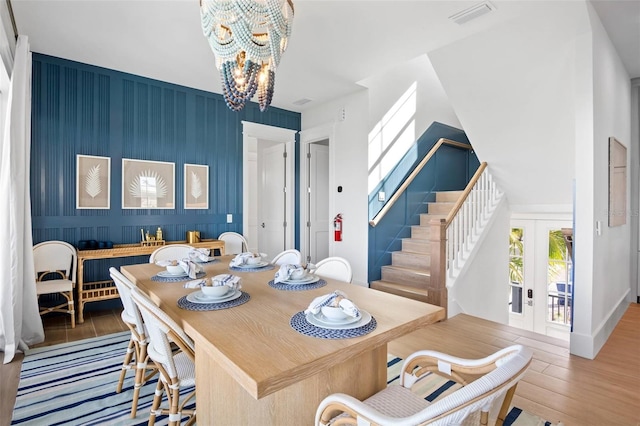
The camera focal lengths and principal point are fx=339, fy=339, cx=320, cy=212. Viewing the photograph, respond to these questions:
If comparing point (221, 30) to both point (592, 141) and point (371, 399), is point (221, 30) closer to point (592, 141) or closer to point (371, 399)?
point (371, 399)

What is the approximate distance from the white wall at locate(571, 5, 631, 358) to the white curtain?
455 cm

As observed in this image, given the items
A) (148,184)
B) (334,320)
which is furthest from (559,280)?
(148,184)

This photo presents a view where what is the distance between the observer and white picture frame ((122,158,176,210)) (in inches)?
157

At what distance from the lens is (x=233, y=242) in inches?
182

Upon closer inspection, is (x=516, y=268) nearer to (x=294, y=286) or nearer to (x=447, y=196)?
(x=447, y=196)

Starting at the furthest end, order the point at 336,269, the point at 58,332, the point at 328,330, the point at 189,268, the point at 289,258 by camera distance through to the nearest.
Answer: the point at 58,332, the point at 289,258, the point at 336,269, the point at 189,268, the point at 328,330

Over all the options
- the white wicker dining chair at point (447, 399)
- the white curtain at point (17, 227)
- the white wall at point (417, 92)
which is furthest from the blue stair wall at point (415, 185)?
the white curtain at point (17, 227)

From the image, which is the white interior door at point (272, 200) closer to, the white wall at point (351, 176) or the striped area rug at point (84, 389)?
the white wall at point (351, 176)

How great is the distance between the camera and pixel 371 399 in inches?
52.5

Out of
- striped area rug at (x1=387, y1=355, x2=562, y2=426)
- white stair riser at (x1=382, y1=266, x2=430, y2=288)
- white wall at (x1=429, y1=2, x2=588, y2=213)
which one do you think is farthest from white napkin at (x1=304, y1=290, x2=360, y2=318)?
white stair riser at (x1=382, y1=266, x2=430, y2=288)

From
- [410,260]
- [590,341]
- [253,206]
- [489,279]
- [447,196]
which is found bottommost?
[590,341]

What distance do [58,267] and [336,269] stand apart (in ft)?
9.55

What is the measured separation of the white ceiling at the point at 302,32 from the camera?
2.67 m

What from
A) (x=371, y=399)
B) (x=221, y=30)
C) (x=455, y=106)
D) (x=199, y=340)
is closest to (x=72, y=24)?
(x=221, y=30)
